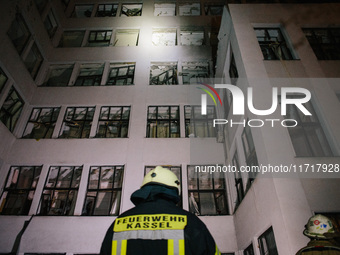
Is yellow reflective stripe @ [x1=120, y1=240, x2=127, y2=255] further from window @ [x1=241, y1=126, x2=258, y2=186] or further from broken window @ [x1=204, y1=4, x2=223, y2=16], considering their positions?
broken window @ [x1=204, y1=4, x2=223, y2=16]

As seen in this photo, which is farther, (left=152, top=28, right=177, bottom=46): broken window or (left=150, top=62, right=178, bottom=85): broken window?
(left=152, top=28, right=177, bottom=46): broken window

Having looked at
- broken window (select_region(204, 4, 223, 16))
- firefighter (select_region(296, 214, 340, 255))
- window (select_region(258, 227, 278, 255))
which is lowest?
firefighter (select_region(296, 214, 340, 255))

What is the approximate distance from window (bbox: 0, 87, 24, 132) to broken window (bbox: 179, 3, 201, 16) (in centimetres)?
1106

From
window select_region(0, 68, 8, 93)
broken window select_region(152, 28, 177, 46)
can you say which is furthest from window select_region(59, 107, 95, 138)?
broken window select_region(152, 28, 177, 46)

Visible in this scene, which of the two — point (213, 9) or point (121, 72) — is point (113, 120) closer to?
point (121, 72)

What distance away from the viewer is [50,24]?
1341 cm

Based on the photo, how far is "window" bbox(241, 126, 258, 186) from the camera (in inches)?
243

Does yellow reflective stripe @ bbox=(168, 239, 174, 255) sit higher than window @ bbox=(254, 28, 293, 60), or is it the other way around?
window @ bbox=(254, 28, 293, 60)

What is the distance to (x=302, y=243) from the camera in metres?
4.04

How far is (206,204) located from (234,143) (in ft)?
11.7

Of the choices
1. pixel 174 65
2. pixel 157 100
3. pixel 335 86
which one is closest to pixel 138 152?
pixel 157 100

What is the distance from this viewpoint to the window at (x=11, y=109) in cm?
916

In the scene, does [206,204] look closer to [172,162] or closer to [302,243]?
[172,162]

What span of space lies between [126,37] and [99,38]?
5.24 ft
